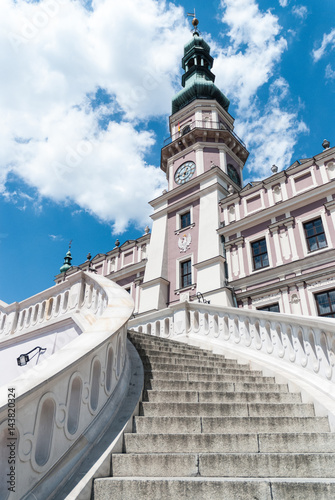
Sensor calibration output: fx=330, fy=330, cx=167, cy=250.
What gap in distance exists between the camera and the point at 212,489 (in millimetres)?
2832

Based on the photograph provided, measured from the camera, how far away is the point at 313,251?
14.7 metres

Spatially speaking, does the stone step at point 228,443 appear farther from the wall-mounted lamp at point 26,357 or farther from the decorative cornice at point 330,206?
the decorative cornice at point 330,206

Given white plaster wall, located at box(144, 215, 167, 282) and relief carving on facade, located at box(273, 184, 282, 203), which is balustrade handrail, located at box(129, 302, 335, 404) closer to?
white plaster wall, located at box(144, 215, 167, 282)

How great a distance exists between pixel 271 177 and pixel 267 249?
13.8 feet

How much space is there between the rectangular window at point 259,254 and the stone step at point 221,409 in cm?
1225

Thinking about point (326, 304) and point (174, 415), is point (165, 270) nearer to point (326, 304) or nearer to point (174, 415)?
point (326, 304)

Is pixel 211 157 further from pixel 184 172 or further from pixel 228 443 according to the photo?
pixel 228 443

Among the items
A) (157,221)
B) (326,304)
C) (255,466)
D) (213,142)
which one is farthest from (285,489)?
(213,142)

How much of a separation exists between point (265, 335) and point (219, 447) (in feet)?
13.3

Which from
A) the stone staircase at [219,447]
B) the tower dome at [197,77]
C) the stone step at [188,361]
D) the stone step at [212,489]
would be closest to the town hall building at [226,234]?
the tower dome at [197,77]

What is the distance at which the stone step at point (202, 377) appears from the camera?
5242mm

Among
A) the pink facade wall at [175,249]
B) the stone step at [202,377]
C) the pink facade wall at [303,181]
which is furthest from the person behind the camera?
the pink facade wall at [175,249]

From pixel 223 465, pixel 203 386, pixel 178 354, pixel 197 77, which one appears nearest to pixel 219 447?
pixel 223 465

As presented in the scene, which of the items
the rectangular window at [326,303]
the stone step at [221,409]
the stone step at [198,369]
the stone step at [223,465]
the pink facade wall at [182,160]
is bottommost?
the stone step at [223,465]
